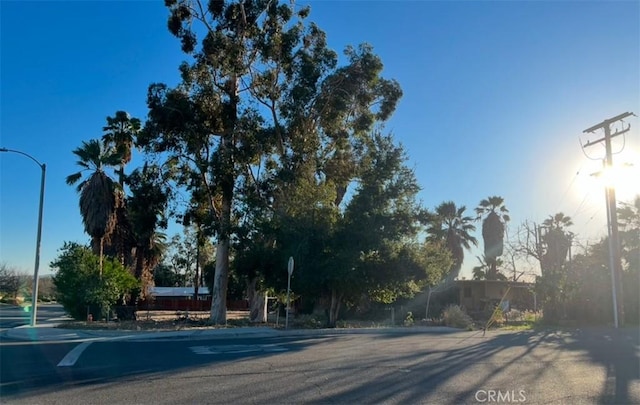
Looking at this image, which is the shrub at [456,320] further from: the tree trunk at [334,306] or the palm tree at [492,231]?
the palm tree at [492,231]

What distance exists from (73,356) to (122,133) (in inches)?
1075

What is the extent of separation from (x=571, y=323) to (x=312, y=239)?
14.3 metres

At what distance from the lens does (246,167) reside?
2952 centimetres

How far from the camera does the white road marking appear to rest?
11.8 meters

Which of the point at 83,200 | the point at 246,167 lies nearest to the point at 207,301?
the point at 83,200

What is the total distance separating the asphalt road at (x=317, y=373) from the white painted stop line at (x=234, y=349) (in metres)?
0.03

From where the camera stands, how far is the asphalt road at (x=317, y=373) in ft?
28.8

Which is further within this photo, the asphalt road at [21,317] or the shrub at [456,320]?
the asphalt road at [21,317]

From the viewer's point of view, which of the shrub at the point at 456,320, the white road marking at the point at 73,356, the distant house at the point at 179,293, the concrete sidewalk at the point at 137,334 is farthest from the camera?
the distant house at the point at 179,293

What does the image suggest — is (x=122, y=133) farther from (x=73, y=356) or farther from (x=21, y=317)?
(x=73, y=356)

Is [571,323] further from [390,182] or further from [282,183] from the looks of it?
[282,183]

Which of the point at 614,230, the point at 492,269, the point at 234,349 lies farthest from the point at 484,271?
the point at 234,349

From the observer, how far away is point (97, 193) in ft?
110

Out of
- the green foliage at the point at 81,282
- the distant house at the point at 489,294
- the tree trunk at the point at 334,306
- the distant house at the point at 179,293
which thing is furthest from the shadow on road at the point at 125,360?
the distant house at the point at 179,293
